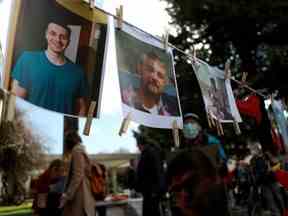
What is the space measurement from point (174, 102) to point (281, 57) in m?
9.83

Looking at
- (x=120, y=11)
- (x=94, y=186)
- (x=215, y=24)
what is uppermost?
(x=215, y=24)

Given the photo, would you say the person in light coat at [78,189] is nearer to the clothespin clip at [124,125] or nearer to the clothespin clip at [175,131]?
the clothespin clip at [175,131]

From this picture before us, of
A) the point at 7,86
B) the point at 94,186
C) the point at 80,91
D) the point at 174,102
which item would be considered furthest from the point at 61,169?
the point at 7,86

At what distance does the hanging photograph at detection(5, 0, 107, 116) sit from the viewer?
3.31 m

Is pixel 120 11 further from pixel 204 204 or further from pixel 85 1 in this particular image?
pixel 204 204

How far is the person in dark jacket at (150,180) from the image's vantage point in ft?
21.7

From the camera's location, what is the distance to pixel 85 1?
3.83 m

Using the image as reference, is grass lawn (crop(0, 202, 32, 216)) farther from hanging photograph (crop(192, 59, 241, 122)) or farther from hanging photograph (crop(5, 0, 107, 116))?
hanging photograph (crop(5, 0, 107, 116))

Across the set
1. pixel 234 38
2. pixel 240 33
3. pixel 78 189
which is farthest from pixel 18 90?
pixel 234 38

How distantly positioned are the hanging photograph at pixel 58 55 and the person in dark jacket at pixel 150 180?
298 centimetres

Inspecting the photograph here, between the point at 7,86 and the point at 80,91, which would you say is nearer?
the point at 7,86

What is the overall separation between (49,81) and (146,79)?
4.13ft

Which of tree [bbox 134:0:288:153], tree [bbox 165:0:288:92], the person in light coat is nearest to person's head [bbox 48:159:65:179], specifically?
the person in light coat

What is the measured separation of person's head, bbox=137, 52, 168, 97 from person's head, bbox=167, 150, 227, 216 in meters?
0.79
